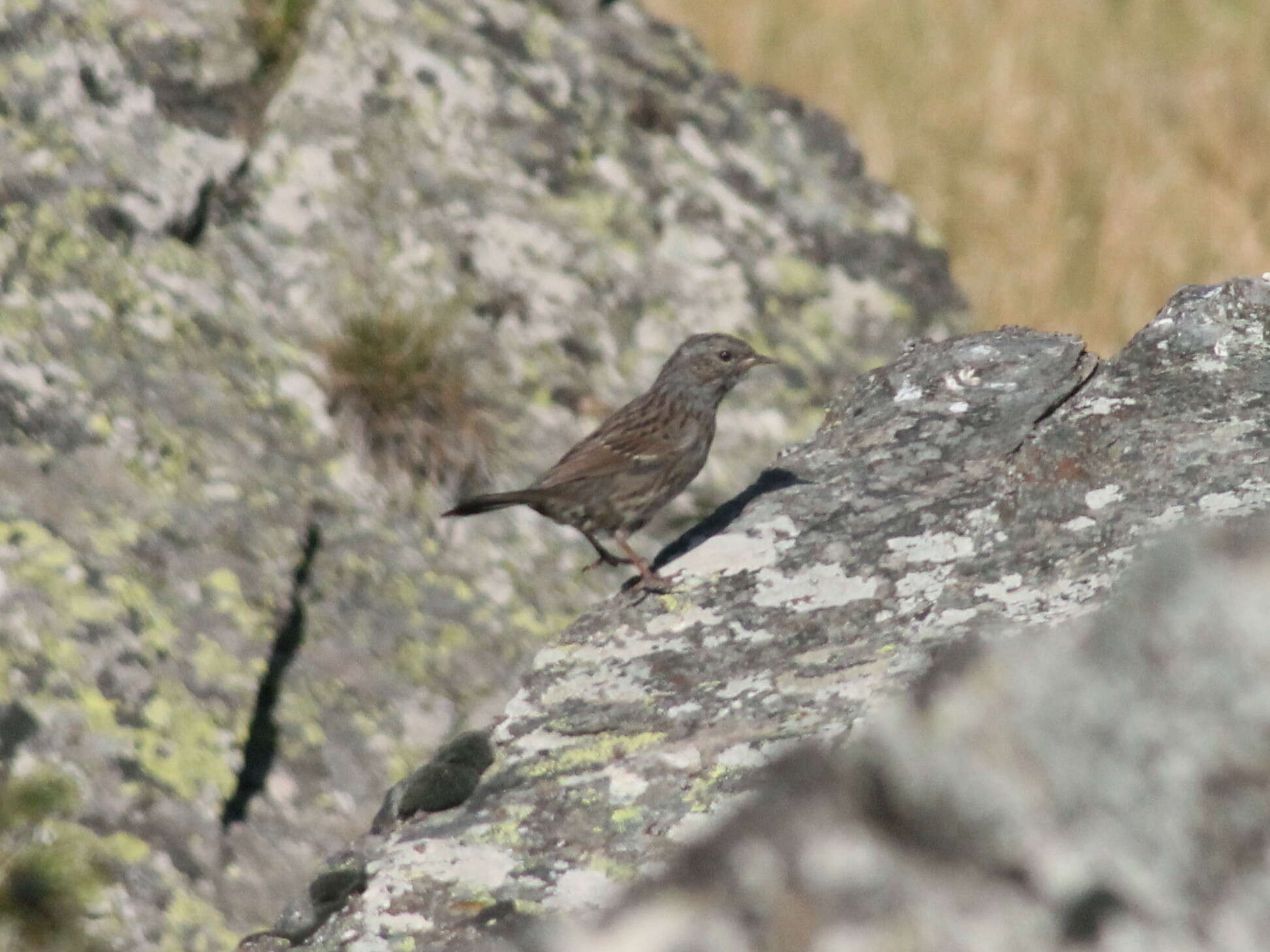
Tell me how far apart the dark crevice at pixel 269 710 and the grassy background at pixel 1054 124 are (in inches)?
193

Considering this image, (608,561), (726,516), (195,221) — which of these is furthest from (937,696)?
(195,221)

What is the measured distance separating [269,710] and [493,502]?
1251mm

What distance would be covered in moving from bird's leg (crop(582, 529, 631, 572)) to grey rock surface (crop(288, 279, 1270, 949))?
50.0 inches

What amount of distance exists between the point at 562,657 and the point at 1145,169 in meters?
8.43

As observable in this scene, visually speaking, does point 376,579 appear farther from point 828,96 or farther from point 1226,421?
point 828,96

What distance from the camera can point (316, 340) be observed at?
7.24m

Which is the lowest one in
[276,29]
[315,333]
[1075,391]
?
[1075,391]

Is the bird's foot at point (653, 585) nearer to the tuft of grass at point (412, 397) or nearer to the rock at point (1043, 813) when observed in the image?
the tuft of grass at point (412, 397)

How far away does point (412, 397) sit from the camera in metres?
7.30

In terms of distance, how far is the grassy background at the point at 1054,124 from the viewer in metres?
10.4

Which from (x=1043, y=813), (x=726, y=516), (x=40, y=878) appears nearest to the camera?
(x=1043, y=813)

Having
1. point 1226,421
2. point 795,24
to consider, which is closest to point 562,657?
point 1226,421

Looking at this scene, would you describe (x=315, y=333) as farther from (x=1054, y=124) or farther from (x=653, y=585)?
(x=1054, y=124)

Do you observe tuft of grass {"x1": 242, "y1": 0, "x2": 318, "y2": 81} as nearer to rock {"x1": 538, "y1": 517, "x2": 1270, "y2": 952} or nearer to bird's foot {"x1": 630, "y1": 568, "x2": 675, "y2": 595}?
bird's foot {"x1": 630, "y1": 568, "x2": 675, "y2": 595}
